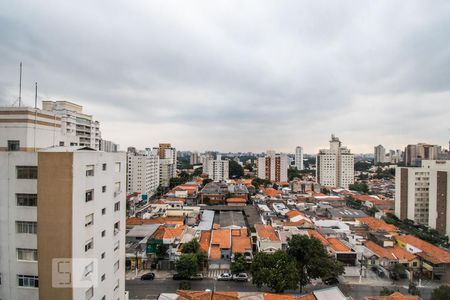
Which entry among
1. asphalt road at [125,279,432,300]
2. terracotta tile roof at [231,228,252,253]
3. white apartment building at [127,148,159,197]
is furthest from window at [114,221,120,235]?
white apartment building at [127,148,159,197]

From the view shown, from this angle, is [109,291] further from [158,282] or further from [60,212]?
[158,282]

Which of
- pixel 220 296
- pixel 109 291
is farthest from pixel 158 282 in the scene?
pixel 109 291

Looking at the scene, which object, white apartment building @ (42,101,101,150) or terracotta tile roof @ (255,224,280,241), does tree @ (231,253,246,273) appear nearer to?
terracotta tile roof @ (255,224,280,241)

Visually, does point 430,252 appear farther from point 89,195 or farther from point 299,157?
point 299,157

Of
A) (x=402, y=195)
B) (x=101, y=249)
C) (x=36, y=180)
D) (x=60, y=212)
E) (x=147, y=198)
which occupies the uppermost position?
(x=36, y=180)

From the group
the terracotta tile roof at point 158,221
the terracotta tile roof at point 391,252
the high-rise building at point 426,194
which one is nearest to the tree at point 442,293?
the terracotta tile roof at point 391,252

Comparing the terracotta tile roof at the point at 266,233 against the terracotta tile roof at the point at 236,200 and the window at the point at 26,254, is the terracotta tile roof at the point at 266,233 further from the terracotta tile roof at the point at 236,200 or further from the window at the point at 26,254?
the terracotta tile roof at the point at 236,200
